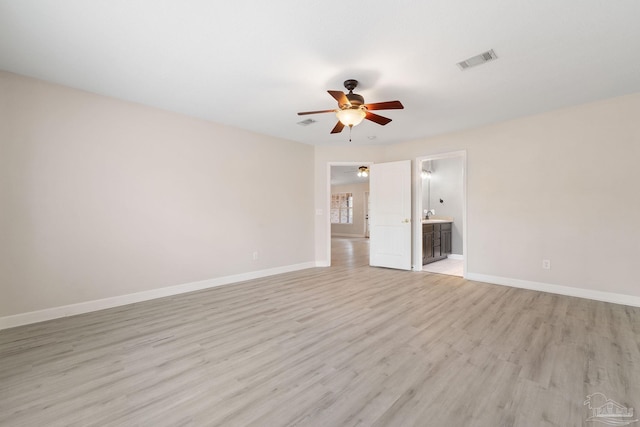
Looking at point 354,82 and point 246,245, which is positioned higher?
point 354,82

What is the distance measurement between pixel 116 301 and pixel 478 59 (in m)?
4.97

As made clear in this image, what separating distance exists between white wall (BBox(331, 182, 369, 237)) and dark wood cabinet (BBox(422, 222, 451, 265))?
5899 millimetres

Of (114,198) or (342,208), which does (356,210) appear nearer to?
(342,208)

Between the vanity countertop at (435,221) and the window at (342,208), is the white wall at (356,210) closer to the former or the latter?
the window at (342,208)

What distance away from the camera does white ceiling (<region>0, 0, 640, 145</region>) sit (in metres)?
1.99

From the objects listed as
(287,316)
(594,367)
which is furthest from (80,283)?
(594,367)

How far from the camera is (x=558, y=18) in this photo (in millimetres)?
2045

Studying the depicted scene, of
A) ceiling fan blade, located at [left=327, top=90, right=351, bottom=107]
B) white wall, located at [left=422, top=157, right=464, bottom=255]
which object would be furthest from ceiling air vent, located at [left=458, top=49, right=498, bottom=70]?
white wall, located at [left=422, top=157, right=464, bottom=255]

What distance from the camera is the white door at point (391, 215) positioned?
542 cm

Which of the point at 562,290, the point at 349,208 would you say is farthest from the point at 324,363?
the point at 349,208

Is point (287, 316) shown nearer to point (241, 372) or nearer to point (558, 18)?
point (241, 372)

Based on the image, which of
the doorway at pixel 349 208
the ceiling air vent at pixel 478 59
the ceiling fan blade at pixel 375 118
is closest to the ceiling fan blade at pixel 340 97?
the ceiling fan blade at pixel 375 118

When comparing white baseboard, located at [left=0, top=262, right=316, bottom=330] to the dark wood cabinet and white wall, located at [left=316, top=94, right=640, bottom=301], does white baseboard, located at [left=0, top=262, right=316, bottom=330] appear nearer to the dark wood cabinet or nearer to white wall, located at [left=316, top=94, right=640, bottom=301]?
the dark wood cabinet

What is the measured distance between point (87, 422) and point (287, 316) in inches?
70.9
